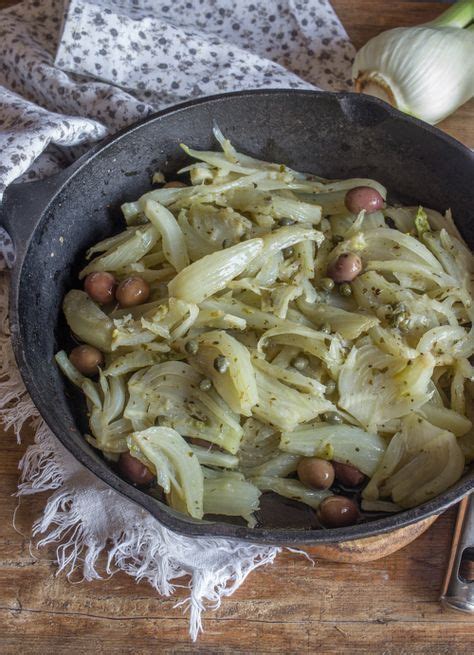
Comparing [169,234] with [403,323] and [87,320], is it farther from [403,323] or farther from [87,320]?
[403,323]

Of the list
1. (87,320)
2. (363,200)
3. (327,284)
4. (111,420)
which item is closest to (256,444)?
(111,420)

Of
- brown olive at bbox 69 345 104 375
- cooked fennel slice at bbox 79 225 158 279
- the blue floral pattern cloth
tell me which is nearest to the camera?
brown olive at bbox 69 345 104 375

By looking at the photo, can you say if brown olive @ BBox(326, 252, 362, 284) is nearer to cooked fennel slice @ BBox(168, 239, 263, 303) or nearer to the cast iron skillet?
cooked fennel slice @ BBox(168, 239, 263, 303)

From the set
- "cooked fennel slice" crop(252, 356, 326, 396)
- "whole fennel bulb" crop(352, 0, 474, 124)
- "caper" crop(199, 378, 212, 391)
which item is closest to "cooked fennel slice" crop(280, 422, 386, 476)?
"cooked fennel slice" crop(252, 356, 326, 396)

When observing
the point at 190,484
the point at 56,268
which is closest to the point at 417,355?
the point at 190,484

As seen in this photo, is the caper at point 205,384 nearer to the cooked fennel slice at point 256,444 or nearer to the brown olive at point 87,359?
the cooked fennel slice at point 256,444

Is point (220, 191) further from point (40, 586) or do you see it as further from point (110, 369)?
point (40, 586)

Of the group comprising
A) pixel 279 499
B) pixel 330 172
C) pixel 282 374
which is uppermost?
pixel 330 172
